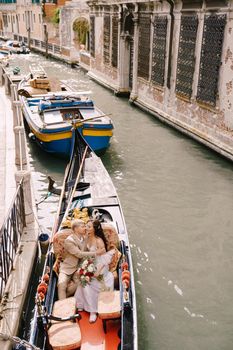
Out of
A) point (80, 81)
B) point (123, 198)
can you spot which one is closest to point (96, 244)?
point (123, 198)

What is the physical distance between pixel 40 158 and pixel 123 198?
2737 millimetres

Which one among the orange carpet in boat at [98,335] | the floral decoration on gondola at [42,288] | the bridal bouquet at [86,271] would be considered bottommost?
the orange carpet in boat at [98,335]

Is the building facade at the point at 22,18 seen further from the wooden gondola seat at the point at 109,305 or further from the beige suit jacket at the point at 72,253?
the wooden gondola seat at the point at 109,305

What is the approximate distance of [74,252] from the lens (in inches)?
150

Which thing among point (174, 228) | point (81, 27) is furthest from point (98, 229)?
point (81, 27)

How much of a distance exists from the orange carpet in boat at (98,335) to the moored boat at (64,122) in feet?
16.8

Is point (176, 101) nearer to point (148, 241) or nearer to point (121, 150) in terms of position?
point (121, 150)

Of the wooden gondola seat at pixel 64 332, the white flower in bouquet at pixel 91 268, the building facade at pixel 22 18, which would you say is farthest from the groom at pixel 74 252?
the building facade at pixel 22 18

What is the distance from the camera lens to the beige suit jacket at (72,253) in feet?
12.5

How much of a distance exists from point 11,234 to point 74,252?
87 centimetres

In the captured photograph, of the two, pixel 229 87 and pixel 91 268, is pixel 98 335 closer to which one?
pixel 91 268

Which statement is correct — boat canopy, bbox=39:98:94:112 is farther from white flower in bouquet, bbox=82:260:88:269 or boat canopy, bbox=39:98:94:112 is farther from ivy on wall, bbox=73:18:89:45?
ivy on wall, bbox=73:18:89:45

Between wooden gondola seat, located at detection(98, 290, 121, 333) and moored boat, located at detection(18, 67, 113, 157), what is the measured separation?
4937mm

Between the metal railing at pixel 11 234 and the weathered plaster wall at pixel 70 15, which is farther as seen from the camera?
the weathered plaster wall at pixel 70 15
